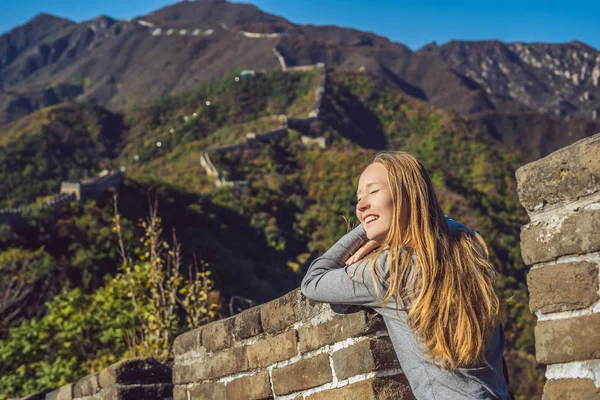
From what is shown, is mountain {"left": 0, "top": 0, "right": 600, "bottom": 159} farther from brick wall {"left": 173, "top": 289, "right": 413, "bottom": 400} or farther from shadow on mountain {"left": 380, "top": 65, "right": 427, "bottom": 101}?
brick wall {"left": 173, "top": 289, "right": 413, "bottom": 400}

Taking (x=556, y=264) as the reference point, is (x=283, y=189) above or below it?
above

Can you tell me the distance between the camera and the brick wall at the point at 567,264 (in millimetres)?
1632

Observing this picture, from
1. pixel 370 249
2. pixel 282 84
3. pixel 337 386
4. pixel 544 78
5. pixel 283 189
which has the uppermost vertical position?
pixel 544 78

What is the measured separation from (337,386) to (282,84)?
5308cm

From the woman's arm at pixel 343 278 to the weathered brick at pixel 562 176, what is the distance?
0.42 m

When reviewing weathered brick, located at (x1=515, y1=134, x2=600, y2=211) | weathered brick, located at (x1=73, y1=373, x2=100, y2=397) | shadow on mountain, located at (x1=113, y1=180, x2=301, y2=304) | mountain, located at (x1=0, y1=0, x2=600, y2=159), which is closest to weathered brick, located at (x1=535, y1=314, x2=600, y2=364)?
weathered brick, located at (x1=515, y1=134, x2=600, y2=211)

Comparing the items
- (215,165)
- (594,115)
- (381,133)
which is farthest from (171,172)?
(594,115)

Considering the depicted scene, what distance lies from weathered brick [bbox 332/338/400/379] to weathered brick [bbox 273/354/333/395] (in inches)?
4.3

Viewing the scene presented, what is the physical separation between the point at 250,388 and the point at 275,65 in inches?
2600

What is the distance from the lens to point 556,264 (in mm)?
1710

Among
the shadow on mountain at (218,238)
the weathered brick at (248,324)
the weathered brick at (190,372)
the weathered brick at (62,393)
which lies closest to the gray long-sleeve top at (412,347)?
the weathered brick at (248,324)

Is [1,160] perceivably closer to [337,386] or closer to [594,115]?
[337,386]

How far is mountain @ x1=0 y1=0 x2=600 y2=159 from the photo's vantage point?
234 ft

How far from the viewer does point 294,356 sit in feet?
8.09
